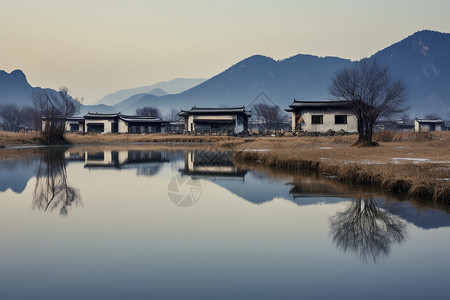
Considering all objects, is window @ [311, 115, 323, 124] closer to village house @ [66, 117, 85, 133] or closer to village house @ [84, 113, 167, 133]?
village house @ [84, 113, 167, 133]

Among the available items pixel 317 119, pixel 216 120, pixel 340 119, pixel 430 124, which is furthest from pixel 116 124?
pixel 430 124

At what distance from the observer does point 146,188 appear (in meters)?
17.3

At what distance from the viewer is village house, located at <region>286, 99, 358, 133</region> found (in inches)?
2144

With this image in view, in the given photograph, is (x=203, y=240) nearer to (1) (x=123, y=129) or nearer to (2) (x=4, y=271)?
(2) (x=4, y=271)

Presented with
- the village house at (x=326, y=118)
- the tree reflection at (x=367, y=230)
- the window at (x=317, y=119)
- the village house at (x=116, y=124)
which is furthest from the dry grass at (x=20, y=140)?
the tree reflection at (x=367, y=230)

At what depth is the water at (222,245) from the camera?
6262 mm

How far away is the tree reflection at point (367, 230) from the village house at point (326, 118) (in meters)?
44.1

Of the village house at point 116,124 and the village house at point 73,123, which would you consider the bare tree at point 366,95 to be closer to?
the village house at point 116,124

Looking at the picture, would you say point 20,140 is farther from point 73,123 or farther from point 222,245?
point 222,245

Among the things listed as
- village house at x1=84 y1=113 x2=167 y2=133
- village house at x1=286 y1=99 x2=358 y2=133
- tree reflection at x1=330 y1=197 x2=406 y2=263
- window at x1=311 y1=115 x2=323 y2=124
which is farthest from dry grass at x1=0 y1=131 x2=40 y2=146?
tree reflection at x1=330 y1=197 x2=406 y2=263

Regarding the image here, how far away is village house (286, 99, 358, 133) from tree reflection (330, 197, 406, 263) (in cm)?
4411

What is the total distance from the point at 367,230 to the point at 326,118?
47.2 meters

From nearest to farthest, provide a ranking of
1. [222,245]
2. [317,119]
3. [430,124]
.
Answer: [222,245] → [317,119] → [430,124]

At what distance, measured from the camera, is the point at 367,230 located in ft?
31.9
